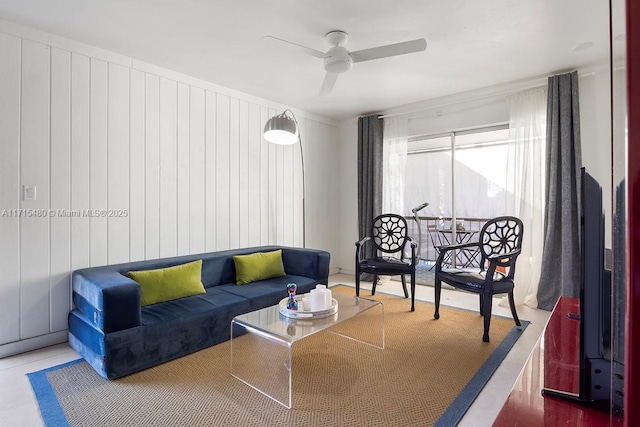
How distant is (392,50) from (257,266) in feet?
7.74

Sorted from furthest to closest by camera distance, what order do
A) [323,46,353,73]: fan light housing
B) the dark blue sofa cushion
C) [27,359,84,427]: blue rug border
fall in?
1. the dark blue sofa cushion
2. [323,46,353,73]: fan light housing
3. [27,359,84,427]: blue rug border

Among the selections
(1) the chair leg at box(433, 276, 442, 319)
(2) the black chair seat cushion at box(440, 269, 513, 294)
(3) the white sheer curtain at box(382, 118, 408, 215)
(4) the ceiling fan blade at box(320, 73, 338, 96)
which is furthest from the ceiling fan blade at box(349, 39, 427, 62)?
(3) the white sheer curtain at box(382, 118, 408, 215)

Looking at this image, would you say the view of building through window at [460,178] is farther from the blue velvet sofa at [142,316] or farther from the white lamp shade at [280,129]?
the blue velvet sofa at [142,316]

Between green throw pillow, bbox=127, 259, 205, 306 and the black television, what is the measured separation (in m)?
2.64

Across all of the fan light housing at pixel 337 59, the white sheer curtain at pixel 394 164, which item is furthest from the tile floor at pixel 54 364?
the fan light housing at pixel 337 59

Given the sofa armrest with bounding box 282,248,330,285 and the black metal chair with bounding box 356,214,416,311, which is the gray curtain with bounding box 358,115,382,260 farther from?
the sofa armrest with bounding box 282,248,330,285

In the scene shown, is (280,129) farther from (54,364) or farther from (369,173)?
(369,173)

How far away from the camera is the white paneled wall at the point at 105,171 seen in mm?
2551

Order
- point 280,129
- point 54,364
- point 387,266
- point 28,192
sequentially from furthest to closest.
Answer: point 387,266
point 280,129
point 28,192
point 54,364

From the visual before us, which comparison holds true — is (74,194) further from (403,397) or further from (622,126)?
(622,126)

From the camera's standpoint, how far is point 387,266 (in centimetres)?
366

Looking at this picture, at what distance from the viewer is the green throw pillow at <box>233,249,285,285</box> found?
135 inches

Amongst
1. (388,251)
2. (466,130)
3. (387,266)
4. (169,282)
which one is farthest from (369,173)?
(169,282)

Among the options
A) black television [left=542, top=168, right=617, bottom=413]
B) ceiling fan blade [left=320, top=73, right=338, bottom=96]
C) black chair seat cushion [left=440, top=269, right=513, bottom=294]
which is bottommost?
black chair seat cushion [left=440, top=269, right=513, bottom=294]
